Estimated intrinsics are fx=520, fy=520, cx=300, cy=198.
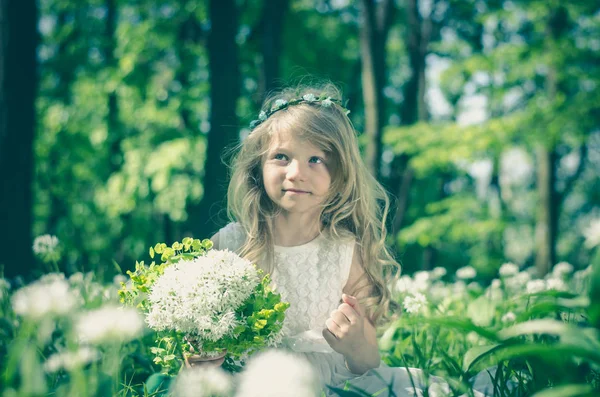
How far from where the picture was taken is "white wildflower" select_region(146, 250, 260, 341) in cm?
162

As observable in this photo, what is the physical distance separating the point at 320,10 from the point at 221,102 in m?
6.65

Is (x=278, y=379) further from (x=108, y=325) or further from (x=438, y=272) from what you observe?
(x=438, y=272)

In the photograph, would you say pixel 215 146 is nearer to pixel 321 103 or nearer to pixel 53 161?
pixel 321 103

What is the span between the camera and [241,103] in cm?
1060

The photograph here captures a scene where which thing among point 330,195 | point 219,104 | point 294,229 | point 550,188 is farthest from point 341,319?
point 550,188

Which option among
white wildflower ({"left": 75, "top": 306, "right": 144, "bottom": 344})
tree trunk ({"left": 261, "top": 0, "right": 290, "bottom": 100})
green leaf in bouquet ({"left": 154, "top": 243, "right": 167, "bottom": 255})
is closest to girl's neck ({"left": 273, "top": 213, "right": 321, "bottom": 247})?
green leaf in bouquet ({"left": 154, "top": 243, "right": 167, "bottom": 255})

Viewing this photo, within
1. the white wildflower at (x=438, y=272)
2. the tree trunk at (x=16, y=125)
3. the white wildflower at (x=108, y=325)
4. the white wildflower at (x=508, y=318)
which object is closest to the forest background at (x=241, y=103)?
the tree trunk at (x=16, y=125)

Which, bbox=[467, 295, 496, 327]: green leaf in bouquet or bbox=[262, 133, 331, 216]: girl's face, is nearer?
bbox=[262, 133, 331, 216]: girl's face

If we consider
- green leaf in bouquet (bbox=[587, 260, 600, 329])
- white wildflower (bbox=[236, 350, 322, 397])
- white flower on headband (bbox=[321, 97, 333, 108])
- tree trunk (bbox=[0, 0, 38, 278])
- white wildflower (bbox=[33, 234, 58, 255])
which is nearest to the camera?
white wildflower (bbox=[236, 350, 322, 397])

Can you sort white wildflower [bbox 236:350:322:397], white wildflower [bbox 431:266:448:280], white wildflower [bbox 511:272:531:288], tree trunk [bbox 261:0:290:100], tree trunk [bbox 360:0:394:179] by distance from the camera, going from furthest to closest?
tree trunk [bbox 360:0:394:179] < tree trunk [bbox 261:0:290:100] < white wildflower [bbox 431:266:448:280] < white wildflower [bbox 511:272:531:288] < white wildflower [bbox 236:350:322:397]

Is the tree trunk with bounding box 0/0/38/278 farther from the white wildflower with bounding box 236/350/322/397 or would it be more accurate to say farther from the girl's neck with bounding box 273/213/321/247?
the white wildflower with bounding box 236/350/322/397

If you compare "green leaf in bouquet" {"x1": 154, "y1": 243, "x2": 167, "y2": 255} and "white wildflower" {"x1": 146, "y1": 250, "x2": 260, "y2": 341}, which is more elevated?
"green leaf in bouquet" {"x1": 154, "y1": 243, "x2": 167, "y2": 255}

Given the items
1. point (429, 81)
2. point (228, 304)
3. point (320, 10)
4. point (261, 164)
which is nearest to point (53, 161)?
point (320, 10)

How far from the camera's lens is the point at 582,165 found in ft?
47.8
